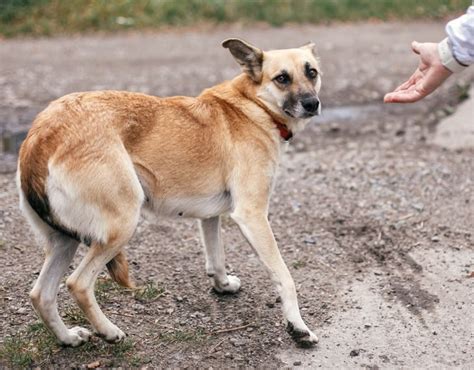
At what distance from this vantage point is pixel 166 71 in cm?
1046

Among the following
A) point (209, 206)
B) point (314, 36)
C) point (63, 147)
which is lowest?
point (314, 36)

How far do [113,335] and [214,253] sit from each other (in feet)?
3.25

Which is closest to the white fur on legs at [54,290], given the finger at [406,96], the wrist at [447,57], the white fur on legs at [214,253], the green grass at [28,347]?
the green grass at [28,347]

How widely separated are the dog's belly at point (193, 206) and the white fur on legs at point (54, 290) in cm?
50

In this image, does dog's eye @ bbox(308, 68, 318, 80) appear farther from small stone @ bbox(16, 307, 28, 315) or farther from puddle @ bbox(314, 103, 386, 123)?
puddle @ bbox(314, 103, 386, 123)

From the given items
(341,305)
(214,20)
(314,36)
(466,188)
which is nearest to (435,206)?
(466,188)

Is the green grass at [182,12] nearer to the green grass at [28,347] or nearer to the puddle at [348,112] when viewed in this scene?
the puddle at [348,112]

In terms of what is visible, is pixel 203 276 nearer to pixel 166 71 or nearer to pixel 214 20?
pixel 166 71

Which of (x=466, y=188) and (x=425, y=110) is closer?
(x=466, y=188)

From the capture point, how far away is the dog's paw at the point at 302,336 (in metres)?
4.04

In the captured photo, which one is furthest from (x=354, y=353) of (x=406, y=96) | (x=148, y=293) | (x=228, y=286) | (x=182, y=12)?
(x=182, y=12)

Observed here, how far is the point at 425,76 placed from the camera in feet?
14.1

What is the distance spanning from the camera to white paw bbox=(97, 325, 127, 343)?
12.7ft

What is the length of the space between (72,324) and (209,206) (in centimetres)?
103
